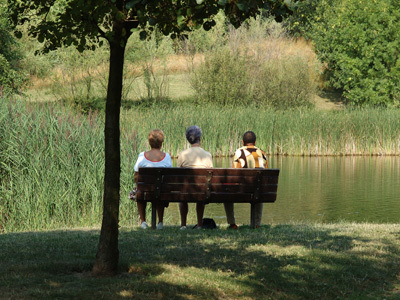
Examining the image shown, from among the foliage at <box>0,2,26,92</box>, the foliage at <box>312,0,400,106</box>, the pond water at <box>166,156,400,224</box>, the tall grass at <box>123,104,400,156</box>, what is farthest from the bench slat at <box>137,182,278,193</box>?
the foliage at <box>312,0,400,106</box>

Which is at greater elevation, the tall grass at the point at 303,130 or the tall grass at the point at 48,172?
the tall grass at the point at 303,130

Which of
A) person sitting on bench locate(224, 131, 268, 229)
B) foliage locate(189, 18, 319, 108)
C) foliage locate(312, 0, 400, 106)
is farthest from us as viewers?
foliage locate(312, 0, 400, 106)

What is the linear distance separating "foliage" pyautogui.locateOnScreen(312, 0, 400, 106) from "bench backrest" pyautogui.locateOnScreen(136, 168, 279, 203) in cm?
3909

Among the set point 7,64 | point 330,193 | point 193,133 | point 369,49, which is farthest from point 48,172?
point 369,49

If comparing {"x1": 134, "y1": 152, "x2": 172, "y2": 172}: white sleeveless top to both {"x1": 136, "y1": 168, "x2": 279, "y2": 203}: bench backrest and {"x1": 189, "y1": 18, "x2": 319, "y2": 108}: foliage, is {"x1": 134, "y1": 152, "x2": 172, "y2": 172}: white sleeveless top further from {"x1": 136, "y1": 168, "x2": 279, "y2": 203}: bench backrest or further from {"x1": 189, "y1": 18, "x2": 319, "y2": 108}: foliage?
{"x1": 189, "y1": 18, "x2": 319, "y2": 108}: foliage

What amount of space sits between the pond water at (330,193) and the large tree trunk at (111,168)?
8.02 metres

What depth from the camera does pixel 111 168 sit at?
6484 millimetres

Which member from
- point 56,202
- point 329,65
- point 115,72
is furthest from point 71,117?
point 329,65

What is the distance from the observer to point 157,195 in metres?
9.52

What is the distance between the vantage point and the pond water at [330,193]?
54.7ft

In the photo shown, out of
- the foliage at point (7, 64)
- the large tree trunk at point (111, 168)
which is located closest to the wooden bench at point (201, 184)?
the large tree trunk at point (111, 168)

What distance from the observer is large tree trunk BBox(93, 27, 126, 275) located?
6449mm

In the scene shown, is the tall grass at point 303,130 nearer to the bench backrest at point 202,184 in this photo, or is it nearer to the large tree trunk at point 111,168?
the bench backrest at point 202,184

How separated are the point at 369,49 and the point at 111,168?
44.7 meters
